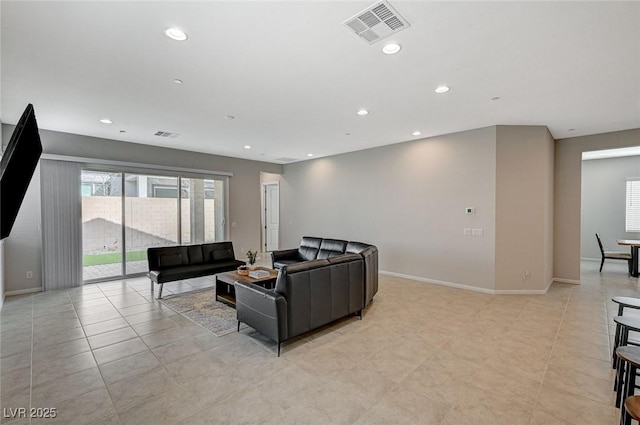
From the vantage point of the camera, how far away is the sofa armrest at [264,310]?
296 centimetres

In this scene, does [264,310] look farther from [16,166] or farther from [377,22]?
[377,22]

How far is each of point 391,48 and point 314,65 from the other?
2.54ft

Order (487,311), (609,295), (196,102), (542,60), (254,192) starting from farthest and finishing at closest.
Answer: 1. (254,192)
2. (609,295)
3. (487,311)
4. (196,102)
5. (542,60)

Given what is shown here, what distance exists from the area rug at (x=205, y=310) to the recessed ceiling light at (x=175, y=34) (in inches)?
124

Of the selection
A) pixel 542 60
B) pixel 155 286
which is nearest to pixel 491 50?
pixel 542 60

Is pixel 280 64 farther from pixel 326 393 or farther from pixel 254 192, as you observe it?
pixel 254 192

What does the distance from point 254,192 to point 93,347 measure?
5.81 meters

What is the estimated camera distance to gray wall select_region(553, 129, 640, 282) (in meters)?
5.77

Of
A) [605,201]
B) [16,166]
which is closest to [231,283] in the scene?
[16,166]

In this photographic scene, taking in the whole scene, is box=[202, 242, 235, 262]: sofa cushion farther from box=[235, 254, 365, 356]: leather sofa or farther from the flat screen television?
the flat screen television

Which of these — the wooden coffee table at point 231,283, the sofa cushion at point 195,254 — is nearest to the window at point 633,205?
the wooden coffee table at point 231,283

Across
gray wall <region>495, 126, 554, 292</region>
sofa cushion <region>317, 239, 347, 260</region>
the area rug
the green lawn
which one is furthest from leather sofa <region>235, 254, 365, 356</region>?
the green lawn

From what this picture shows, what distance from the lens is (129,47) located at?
2.58 meters

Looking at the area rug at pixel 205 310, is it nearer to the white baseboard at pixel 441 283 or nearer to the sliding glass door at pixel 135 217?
the sliding glass door at pixel 135 217
